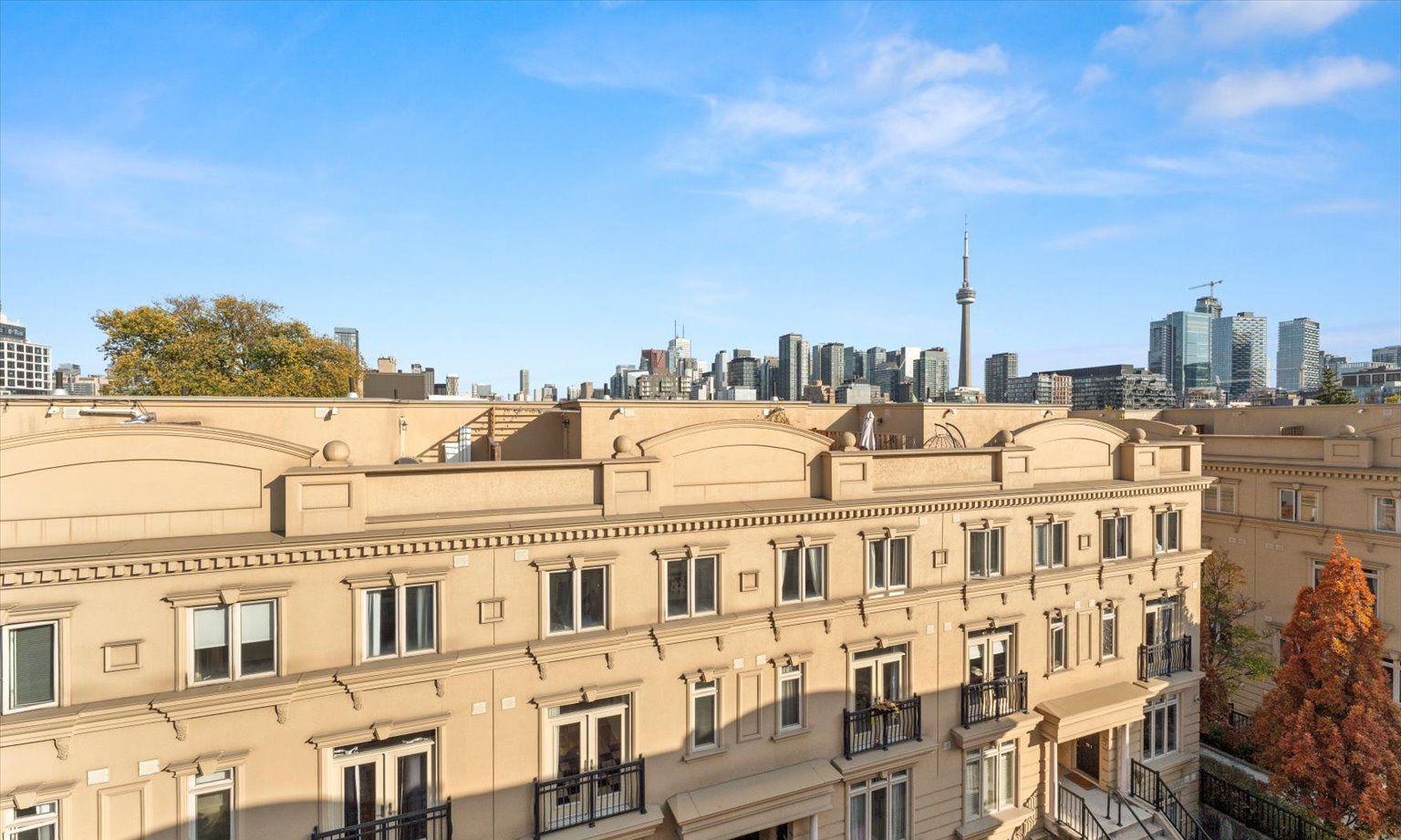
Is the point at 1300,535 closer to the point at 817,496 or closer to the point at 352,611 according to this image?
the point at 817,496

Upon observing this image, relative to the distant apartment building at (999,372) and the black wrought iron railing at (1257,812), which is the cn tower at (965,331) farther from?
the black wrought iron railing at (1257,812)

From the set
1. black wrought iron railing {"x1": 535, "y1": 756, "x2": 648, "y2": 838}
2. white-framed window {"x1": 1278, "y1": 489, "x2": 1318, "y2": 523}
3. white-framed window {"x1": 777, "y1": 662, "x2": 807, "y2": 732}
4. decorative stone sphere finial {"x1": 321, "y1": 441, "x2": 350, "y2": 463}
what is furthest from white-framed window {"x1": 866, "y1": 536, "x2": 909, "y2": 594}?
white-framed window {"x1": 1278, "y1": 489, "x2": 1318, "y2": 523}

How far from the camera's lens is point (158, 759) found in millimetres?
10508

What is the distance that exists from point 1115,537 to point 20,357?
361 feet

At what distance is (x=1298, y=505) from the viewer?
26312 mm

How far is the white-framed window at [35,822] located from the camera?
9.78 metres

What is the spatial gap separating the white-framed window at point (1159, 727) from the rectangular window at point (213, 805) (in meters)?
23.9

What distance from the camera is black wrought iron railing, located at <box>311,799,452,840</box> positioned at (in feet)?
37.9

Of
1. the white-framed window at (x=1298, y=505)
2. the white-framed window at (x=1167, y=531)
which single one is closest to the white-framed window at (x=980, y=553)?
the white-framed window at (x=1167, y=531)

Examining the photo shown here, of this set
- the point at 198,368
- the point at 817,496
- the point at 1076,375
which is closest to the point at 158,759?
the point at 817,496

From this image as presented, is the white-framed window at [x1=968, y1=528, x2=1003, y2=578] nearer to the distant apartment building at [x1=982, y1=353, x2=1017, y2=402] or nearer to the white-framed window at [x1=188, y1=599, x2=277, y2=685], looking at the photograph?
the white-framed window at [x1=188, y1=599, x2=277, y2=685]

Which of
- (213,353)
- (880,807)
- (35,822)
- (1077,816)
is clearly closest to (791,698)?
(880,807)

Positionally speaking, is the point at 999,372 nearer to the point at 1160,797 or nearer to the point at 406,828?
the point at 1160,797

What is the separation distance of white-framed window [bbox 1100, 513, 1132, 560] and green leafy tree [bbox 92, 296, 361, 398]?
118 feet
